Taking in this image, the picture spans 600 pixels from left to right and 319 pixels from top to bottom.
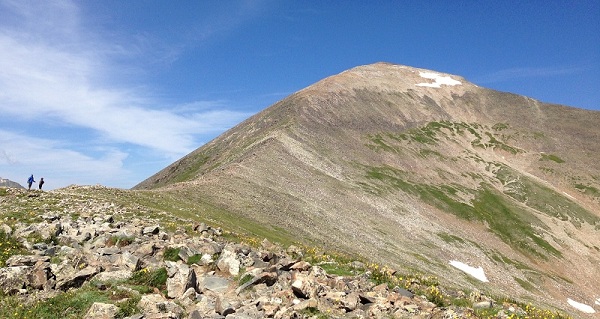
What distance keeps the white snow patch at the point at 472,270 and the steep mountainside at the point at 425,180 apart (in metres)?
1.85

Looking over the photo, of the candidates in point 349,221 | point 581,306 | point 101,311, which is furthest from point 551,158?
A: point 101,311

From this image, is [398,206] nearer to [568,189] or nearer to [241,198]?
[241,198]

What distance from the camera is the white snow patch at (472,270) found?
206 feet

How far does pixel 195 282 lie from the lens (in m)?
16.1

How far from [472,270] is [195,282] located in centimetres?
5961

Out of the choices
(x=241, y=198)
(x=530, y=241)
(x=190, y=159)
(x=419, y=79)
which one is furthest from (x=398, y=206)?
(x=419, y=79)

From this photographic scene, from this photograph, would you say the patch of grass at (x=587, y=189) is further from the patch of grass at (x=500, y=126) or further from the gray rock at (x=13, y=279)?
the gray rock at (x=13, y=279)

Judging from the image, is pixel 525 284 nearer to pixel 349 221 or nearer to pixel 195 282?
pixel 349 221

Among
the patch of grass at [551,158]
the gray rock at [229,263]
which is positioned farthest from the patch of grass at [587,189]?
the gray rock at [229,263]

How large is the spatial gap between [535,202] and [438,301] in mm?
117264

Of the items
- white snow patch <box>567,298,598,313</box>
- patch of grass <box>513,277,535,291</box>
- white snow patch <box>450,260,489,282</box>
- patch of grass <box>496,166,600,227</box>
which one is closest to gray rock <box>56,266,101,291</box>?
white snow patch <box>450,260,489,282</box>

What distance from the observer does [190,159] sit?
4734 inches

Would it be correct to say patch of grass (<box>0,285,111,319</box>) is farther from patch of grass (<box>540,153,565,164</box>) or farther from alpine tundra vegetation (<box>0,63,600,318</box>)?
patch of grass (<box>540,153,565,164</box>)

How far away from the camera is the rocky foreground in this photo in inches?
541
